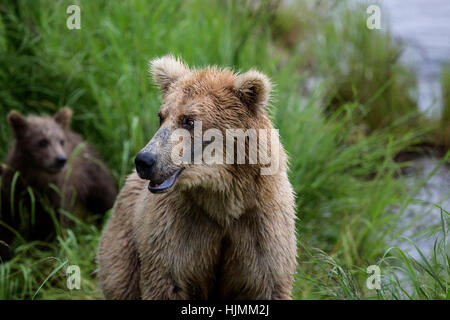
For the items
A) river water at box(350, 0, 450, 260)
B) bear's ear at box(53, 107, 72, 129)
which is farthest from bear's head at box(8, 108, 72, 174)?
river water at box(350, 0, 450, 260)

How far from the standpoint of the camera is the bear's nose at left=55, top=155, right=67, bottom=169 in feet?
17.2

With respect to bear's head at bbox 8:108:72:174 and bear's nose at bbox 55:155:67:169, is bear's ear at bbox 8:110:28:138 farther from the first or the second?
bear's nose at bbox 55:155:67:169

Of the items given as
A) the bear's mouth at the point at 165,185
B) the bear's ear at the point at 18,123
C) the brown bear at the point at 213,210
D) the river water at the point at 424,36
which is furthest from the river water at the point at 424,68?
the bear's ear at the point at 18,123

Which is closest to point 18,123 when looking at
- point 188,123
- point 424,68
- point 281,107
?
point 281,107

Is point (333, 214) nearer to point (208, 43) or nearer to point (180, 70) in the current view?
point (208, 43)

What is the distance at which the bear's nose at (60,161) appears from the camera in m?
5.25

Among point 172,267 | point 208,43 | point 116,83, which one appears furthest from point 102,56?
point 172,267

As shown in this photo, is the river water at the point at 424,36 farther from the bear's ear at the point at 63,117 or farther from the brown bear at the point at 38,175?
the brown bear at the point at 38,175

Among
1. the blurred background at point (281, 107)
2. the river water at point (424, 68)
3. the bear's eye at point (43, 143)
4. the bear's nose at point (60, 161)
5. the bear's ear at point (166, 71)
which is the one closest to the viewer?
the bear's ear at point (166, 71)

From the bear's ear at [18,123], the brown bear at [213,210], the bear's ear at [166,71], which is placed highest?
the bear's ear at [166,71]

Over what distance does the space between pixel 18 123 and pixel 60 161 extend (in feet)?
1.76

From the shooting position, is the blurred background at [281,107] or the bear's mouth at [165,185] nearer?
the bear's mouth at [165,185]

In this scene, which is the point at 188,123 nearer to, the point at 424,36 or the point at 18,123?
the point at 18,123

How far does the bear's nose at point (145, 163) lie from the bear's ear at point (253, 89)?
591 mm
